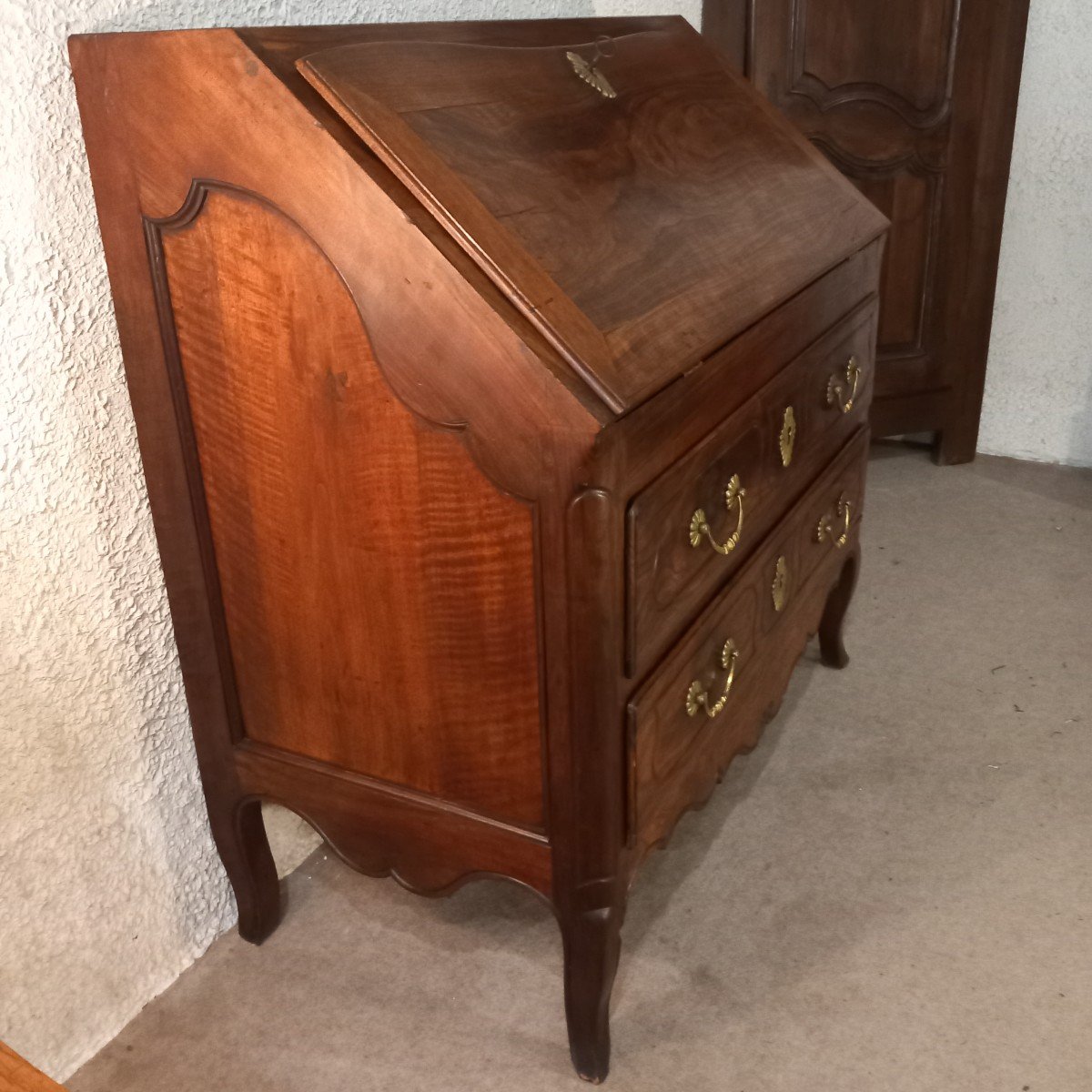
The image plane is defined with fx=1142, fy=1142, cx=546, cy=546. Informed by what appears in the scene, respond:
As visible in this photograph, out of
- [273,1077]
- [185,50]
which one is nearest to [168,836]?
[273,1077]

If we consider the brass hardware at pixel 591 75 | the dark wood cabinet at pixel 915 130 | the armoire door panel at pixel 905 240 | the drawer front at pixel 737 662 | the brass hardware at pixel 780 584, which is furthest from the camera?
the armoire door panel at pixel 905 240

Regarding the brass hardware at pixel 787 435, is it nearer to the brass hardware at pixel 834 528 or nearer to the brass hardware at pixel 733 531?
the brass hardware at pixel 733 531

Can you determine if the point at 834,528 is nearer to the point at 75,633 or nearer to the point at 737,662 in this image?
the point at 737,662

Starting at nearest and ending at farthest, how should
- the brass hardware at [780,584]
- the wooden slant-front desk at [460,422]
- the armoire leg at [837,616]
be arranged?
the wooden slant-front desk at [460,422], the brass hardware at [780,584], the armoire leg at [837,616]

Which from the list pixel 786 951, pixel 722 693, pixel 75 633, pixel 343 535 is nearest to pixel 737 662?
pixel 722 693

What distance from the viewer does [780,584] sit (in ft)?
5.26

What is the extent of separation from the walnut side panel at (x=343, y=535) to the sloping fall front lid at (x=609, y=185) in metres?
0.15

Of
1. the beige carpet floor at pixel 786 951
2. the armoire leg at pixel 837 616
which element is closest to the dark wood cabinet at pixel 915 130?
the armoire leg at pixel 837 616

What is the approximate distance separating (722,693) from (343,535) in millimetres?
531

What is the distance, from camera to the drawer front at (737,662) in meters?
1.26

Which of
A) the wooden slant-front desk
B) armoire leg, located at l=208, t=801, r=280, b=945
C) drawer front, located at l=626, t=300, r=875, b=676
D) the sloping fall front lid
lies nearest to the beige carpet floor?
armoire leg, located at l=208, t=801, r=280, b=945

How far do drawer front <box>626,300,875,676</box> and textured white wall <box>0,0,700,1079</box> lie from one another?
2.10 feet

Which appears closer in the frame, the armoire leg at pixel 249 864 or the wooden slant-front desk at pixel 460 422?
the wooden slant-front desk at pixel 460 422

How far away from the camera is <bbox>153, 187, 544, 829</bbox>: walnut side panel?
111cm
